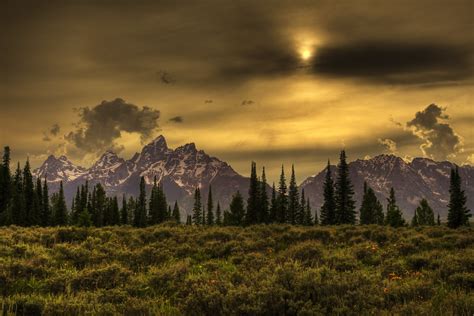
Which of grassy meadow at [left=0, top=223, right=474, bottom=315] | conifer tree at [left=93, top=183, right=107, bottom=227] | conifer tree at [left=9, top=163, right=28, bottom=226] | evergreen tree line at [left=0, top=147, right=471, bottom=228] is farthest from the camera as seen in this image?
conifer tree at [left=93, top=183, right=107, bottom=227]

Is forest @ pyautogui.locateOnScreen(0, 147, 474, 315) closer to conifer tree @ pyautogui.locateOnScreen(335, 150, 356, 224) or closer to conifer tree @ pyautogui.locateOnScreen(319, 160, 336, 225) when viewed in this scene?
conifer tree @ pyautogui.locateOnScreen(335, 150, 356, 224)

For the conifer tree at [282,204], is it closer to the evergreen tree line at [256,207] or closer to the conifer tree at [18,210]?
the evergreen tree line at [256,207]

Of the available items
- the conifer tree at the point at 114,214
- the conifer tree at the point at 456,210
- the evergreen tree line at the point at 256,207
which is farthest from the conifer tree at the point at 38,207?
the conifer tree at the point at 456,210

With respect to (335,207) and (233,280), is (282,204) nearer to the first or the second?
(335,207)

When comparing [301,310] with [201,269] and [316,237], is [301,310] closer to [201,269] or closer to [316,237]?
[201,269]

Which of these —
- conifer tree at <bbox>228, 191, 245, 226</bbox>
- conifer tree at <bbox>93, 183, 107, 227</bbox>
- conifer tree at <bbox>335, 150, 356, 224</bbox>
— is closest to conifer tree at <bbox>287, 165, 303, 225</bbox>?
conifer tree at <bbox>228, 191, 245, 226</bbox>

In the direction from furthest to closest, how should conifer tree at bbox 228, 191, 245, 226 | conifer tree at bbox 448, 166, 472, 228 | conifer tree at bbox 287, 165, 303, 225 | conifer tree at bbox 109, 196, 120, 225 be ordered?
conifer tree at bbox 109, 196, 120, 225 < conifer tree at bbox 287, 165, 303, 225 < conifer tree at bbox 228, 191, 245, 226 < conifer tree at bbox 448, 166, 472, 228

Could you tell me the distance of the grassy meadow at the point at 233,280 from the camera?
9812 millimetres

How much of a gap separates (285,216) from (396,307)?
76.4 meters

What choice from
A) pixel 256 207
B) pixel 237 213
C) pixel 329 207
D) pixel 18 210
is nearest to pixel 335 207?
pixel 329 207

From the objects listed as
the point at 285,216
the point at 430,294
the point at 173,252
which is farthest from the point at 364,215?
the point at 430,294

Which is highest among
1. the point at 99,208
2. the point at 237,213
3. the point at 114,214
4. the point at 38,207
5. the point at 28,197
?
the point at 28,197

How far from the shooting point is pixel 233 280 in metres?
12.4

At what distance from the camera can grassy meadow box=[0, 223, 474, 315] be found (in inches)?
386
